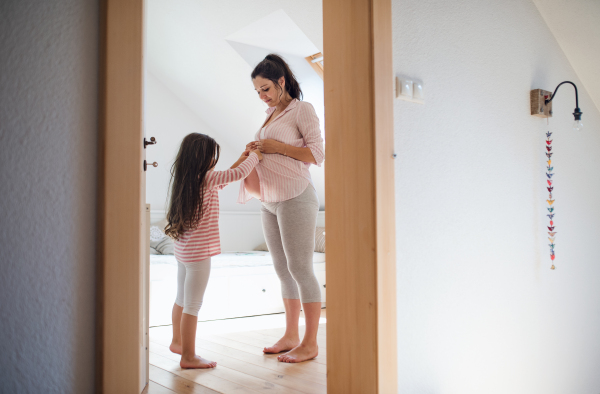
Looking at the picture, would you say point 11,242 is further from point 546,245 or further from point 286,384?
point 546,245

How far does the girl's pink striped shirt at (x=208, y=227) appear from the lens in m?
1.65

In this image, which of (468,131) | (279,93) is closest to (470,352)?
(468,131)

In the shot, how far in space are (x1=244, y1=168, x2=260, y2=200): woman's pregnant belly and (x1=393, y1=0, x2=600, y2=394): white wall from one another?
759 millimetres

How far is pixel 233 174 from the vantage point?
1.66m

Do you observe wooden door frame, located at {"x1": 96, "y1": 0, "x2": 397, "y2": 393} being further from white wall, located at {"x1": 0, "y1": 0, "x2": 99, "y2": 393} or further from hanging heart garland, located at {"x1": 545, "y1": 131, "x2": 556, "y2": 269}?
hanging heart garland, located at {"x1": 545, "y1": 131, "x2": 556, "y2": 269}

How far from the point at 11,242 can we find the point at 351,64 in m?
0.92

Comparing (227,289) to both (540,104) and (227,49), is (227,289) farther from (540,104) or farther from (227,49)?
(540,104)

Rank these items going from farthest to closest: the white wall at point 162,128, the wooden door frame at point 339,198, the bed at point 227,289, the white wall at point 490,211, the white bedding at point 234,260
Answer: the white wall at point 162,128 → the white bedding at point 234,260 → the bed at point 227,289 → the white wall at point 490,211 → the wooden door frame at point 339,198

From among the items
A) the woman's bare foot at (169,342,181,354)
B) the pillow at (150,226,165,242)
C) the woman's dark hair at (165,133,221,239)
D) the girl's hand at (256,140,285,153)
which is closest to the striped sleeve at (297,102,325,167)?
the girl's hand at (256,140,285,153)

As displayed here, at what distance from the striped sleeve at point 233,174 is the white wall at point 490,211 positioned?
674mm

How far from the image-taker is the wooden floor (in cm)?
137

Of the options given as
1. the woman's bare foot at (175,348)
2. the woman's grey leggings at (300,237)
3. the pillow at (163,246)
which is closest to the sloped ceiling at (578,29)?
the woman's grey leggings at (300,237)

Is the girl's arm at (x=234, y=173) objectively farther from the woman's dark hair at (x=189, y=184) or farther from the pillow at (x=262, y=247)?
the pillow at (x=262, y=247)

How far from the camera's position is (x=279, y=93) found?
182 centimetres
